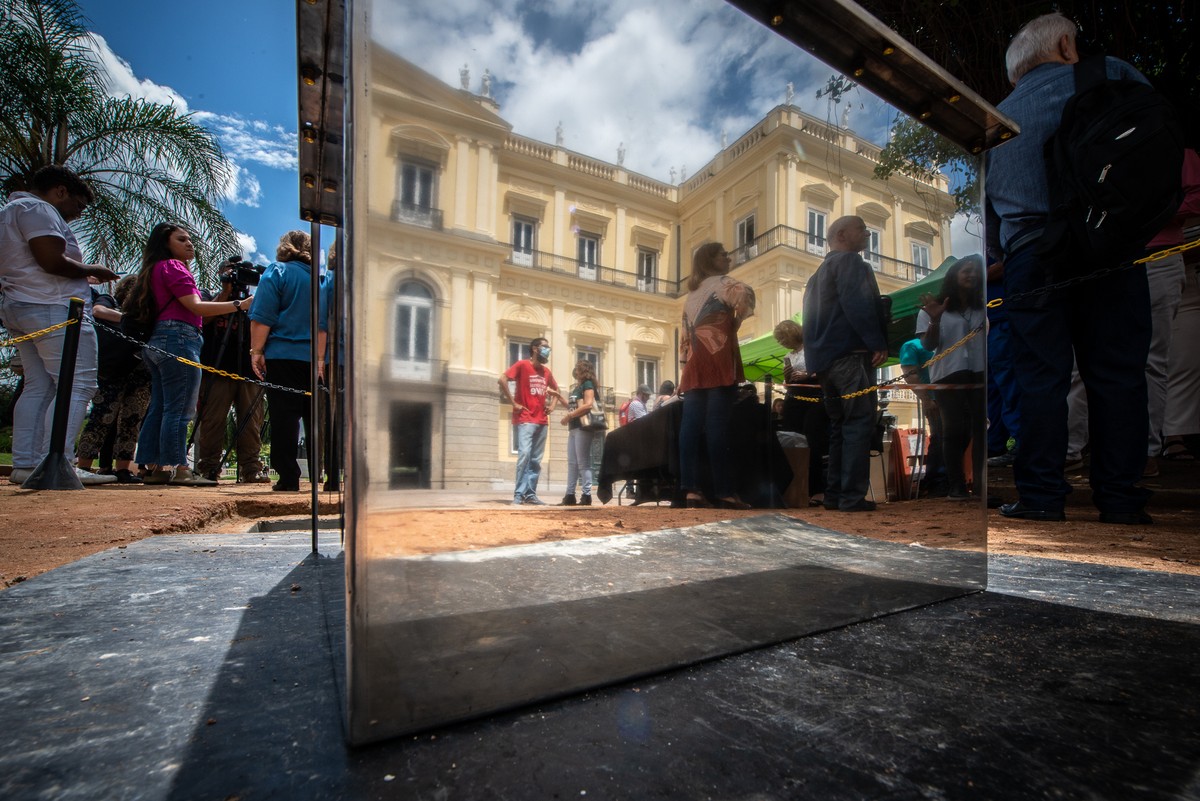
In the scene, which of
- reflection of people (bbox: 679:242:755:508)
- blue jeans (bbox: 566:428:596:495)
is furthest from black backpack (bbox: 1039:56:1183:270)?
blue jeans (bbox: 566:428:596:495)

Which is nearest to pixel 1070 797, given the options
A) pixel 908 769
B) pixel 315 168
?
pixel 908 769

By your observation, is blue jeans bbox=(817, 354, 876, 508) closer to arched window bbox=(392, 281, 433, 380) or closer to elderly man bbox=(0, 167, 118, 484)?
arched window bbox=(392, 281, 433, 380)

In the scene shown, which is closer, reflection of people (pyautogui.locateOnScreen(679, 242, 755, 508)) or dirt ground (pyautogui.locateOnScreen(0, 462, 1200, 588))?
dirt ground (pyautogui.locateOnScreen(0, 462, 1200, 588))

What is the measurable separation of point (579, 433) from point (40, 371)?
12.0 feet

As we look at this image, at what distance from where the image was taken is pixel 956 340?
1013 millimetres

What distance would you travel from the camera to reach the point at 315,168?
3.46ft

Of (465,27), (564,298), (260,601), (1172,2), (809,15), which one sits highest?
(1172,2)

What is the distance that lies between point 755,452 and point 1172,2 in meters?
4.54

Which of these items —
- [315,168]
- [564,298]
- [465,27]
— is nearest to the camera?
[465,27]

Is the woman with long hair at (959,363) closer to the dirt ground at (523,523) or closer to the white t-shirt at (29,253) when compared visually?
the dirt ground at (523,523)

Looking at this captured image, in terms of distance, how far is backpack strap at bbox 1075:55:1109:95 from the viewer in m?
1.83

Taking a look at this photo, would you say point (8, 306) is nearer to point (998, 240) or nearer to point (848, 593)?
point (848, 593)

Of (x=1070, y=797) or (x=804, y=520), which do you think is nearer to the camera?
(x=1070, y=797)

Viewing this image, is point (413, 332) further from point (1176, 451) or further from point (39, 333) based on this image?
point (1176, 451)
